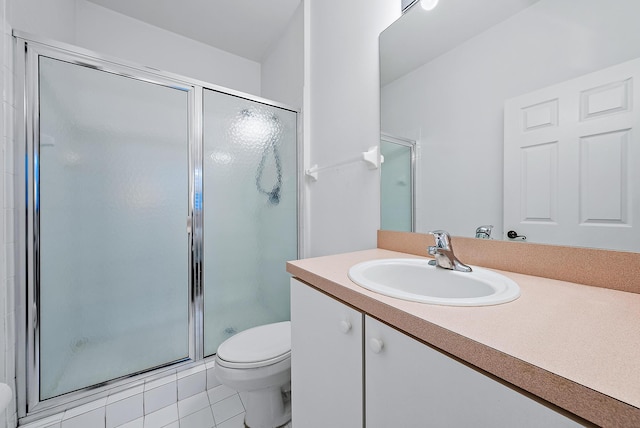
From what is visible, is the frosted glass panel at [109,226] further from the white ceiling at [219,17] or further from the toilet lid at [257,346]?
the white ceiling at [219,17]

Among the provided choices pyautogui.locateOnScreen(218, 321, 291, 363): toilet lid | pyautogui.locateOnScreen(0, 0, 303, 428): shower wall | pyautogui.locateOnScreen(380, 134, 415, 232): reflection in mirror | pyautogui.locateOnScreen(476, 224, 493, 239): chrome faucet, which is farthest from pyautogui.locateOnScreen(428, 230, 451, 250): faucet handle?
pyautogui.locateOnScreen(0, 0, 303, 428): shower wall

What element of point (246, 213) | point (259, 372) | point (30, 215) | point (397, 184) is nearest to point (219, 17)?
point (246, 213)

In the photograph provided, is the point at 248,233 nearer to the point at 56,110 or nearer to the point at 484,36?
the point at 56,110

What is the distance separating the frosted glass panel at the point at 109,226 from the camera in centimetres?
108

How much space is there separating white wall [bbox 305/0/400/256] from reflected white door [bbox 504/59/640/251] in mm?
571

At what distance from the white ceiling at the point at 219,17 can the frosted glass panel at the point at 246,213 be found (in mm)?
738

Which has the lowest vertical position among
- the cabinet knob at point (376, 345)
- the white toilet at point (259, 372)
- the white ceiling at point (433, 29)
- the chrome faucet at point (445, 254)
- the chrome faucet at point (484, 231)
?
the white toilet at point (259, 372)

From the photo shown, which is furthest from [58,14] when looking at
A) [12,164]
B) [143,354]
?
[143,354]

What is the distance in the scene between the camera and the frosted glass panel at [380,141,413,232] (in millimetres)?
1109

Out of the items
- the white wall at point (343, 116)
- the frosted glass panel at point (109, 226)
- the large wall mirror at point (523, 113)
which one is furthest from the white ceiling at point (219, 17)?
the large wall mirror at point (523, 113)

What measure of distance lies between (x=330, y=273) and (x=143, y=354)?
125 centimetres

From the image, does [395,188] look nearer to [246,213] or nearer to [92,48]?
[246,213]

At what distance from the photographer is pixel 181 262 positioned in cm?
138

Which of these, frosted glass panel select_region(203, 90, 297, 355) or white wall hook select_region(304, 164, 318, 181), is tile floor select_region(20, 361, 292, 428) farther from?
white wall hook select_region(304, 164, 318, 181)
